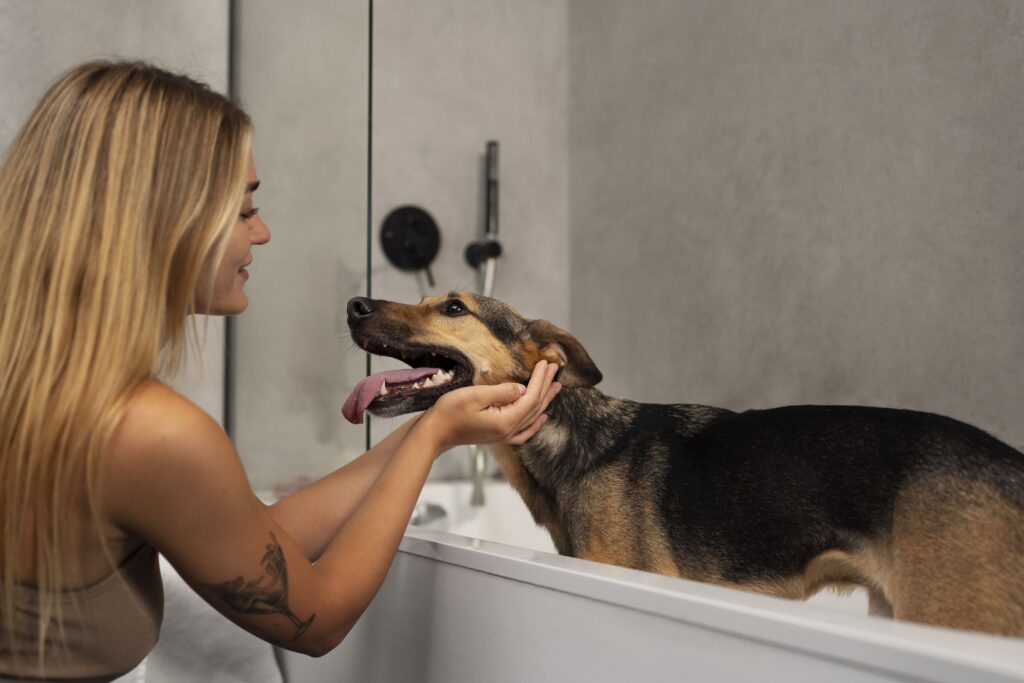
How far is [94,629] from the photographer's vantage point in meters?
0.90

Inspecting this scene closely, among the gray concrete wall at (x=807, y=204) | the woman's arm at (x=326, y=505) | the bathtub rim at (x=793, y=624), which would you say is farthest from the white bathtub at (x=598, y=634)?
the gray concrete wall at (x=807, y=204)

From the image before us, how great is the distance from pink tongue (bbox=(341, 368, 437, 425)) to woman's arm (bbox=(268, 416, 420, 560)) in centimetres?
15

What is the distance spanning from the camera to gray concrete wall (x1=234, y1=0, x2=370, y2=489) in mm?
1909

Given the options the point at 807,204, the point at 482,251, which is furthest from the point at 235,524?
the point at 482,251

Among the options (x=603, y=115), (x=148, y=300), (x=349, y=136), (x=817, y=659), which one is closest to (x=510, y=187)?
(x=603, y=115)

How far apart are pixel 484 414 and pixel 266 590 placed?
1.25 ft

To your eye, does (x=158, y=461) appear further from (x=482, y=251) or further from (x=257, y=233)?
(x=482, y=251)

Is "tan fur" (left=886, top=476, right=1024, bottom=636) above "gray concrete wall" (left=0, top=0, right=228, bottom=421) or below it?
below

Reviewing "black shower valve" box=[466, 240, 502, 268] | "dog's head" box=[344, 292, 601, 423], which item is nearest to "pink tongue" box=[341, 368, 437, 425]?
"dog's head" box=[344, 292, 601, 423]

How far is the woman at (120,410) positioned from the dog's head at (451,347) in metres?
0.47

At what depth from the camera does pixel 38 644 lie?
872mm

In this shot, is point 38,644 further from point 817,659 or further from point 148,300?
point 817,659

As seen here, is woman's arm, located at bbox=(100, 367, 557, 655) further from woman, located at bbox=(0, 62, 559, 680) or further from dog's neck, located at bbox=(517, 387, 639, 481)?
dog's neck, located at bbox=(517, 387, 639, 481)

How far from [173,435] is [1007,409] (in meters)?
1.79
